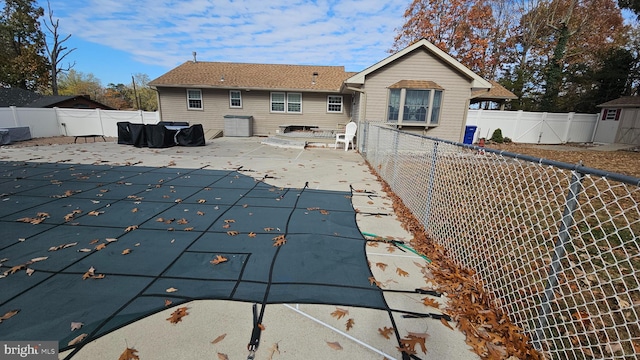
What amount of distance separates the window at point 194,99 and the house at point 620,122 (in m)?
25.4

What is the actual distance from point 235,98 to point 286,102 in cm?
310

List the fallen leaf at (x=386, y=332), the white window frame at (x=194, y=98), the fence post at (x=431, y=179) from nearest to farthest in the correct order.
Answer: the fallen leaf at (x=386, y=332) → the fence post at (x=431, y=179) → the white window frame at (x=194, y=98)

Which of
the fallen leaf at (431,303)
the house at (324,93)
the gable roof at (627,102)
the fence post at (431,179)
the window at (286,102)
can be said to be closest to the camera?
the fallen leaf at (431,303)

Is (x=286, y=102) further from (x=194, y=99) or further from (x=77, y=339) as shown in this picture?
(x=77, y=339)

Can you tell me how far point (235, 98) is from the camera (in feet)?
54.5

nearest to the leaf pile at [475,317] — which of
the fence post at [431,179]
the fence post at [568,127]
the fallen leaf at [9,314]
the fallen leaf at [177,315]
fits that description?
the fence post at [431,179]

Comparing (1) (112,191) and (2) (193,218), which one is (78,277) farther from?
(1) (112,191)

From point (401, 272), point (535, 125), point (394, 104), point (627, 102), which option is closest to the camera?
point (401, 272)

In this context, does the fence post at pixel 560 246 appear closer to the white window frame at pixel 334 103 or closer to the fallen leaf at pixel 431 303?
the fallen leaf at pixel 431 303

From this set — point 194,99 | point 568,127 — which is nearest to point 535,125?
point 568,127

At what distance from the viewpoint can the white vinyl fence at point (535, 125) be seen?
1805 centimetres

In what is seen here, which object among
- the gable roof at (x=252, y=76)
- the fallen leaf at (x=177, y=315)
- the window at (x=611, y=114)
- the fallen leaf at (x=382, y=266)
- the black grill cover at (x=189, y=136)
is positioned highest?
the gable roof at (x=252, y=76)

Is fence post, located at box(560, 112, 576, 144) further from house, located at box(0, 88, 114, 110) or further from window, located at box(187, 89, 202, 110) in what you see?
house, located at box(0, 88, 114, 110)

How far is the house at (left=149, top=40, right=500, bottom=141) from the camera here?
12.2 metres
